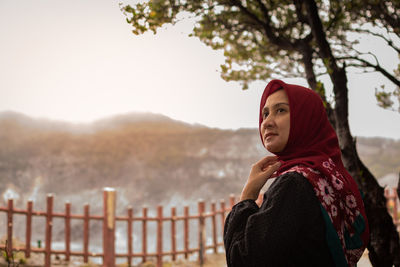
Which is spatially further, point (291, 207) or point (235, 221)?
point (235, 221)

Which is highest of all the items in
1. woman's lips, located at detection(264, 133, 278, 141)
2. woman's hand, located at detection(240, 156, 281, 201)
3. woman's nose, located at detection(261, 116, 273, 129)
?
woman's nose, located at detection(261, 116, 273, 129)

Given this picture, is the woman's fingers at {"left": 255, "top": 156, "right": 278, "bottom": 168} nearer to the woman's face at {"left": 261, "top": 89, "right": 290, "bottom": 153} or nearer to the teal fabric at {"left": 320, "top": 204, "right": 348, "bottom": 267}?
the woman's face at {"left": 261, "top": 89, "right": 290, "bottom": 153}

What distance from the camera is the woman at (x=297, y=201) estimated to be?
115 centimetres

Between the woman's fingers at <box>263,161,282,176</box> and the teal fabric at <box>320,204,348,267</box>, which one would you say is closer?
the teal fabric at <box>320,204,348,267</box>

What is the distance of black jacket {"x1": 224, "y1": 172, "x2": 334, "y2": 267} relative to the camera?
45.1 inches

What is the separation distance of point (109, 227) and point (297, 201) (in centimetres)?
561

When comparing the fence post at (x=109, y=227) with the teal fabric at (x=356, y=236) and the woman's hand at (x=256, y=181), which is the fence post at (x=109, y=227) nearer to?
the woman's hand at (x=256, y=181)

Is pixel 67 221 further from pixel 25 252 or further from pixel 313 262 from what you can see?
pixel 313 262

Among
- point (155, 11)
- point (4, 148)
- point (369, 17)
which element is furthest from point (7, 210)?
point (4, 148)

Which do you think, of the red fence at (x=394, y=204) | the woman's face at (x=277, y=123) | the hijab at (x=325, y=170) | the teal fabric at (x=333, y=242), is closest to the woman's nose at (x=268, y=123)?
the woman's face at (x=277, y=123)

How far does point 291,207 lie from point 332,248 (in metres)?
0.22

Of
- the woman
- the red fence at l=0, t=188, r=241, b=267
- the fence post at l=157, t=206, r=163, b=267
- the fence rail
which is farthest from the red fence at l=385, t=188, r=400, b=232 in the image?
the woman

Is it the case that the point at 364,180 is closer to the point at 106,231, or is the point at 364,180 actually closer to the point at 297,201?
the point at 297,201

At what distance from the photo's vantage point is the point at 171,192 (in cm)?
2388
